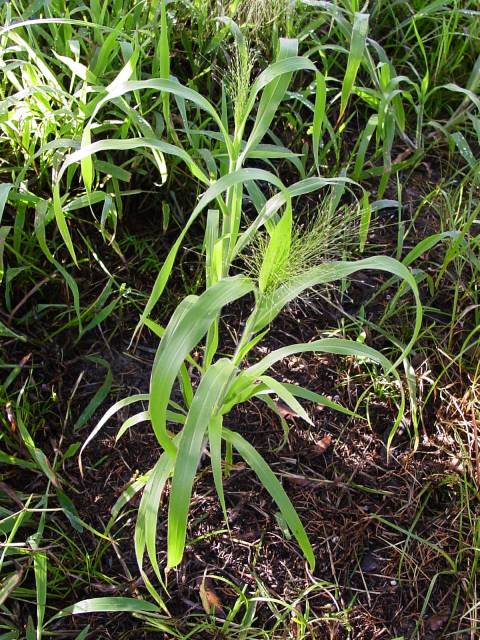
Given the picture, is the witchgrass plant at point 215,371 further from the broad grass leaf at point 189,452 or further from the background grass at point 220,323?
the background grass at point 220,323

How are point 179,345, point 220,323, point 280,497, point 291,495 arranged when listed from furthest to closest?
1. point 220,323
2. point 291,495
3. point 280,497
4. point 179,345

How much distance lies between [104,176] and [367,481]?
0.79 meters

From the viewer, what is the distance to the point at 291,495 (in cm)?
117

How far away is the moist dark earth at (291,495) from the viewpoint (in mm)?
1073

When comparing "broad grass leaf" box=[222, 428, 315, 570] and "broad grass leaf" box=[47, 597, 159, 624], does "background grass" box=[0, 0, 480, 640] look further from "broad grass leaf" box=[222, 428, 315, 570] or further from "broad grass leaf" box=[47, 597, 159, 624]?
"broad grass leaf" box=[222, 428, 315, 570]

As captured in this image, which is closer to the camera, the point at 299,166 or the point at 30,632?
the point at 30,632

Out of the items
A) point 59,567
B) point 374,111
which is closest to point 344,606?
point 59,567

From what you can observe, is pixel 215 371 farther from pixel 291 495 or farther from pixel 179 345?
pixel 291 495

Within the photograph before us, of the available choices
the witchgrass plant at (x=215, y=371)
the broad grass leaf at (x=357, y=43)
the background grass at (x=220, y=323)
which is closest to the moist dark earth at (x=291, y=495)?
the background grass at (x=220, y=323)

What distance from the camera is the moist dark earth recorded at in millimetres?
1073

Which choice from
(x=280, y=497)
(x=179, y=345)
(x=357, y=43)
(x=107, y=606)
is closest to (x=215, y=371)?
(x=179, y=345)

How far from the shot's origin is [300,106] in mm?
1534

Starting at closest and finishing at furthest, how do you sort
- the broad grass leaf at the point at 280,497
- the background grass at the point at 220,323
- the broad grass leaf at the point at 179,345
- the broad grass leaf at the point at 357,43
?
the broad grass leaf at the point at 179,345, the broad grass leaf at the point at 280,497, the background grass at the point at 220,323, the broad grass leaf at the point at 357,43

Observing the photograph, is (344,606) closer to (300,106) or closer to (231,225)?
(231,225)
